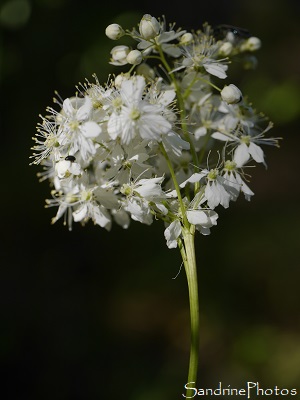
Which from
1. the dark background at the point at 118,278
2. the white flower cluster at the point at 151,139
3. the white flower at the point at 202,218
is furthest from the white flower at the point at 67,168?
the dark background at the point at 118,278

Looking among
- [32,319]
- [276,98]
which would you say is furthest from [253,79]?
[32,319]

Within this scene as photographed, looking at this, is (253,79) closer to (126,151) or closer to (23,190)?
(23,190)

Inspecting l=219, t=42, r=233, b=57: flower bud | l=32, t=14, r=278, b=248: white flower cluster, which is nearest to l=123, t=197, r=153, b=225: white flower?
l=32, t=14, r=278, b=248: white flower cluster

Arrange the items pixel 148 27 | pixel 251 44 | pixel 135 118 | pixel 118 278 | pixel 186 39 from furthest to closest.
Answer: pixel 118 278 < pixel 251 44 < pixel 186 39 < pixel 148 27 < pixel 135 118

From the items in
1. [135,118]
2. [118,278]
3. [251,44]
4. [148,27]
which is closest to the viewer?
[135,118]

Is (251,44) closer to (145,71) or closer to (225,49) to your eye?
(225,49)

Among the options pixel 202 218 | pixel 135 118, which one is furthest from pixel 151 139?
pixel 202 218

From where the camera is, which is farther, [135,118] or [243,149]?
[243,149]

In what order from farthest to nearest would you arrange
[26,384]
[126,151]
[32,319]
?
[32,319], [26,384], [126,151]
